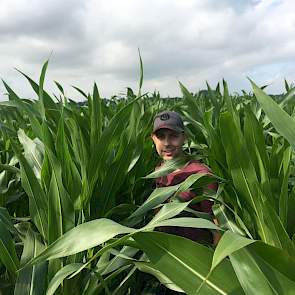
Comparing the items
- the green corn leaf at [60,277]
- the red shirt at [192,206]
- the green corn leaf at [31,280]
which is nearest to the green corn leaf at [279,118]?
the green corn leaf at [60,277]

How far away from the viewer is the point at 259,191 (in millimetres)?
993

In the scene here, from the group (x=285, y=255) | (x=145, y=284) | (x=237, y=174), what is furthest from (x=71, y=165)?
(x=285, y=255)

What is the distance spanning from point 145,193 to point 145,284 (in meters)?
0.43

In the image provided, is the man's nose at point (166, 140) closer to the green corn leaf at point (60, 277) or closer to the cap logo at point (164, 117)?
the cap logo at point (164, 117)

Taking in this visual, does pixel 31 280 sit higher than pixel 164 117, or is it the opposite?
pixel 164 117

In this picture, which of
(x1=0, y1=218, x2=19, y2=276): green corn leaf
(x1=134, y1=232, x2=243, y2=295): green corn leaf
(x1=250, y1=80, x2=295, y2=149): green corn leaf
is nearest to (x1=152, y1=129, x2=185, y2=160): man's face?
(x1=0, y1=218, x2=19, y2=276): green corn leaf

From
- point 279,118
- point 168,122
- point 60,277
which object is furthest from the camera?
point 168,122

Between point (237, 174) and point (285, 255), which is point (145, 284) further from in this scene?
point (285, 255)

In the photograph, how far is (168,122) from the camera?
1793 millimetres

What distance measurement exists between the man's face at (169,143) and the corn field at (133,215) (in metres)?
0.09

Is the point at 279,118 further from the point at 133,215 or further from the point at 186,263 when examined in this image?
the point at 133,215

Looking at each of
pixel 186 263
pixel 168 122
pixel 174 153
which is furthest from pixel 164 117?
pixel 186 263

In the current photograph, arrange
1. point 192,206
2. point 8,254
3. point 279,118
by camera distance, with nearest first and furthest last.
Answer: point 279,118 < point 8,254 < point 192,206

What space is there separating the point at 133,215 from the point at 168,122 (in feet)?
1.95
